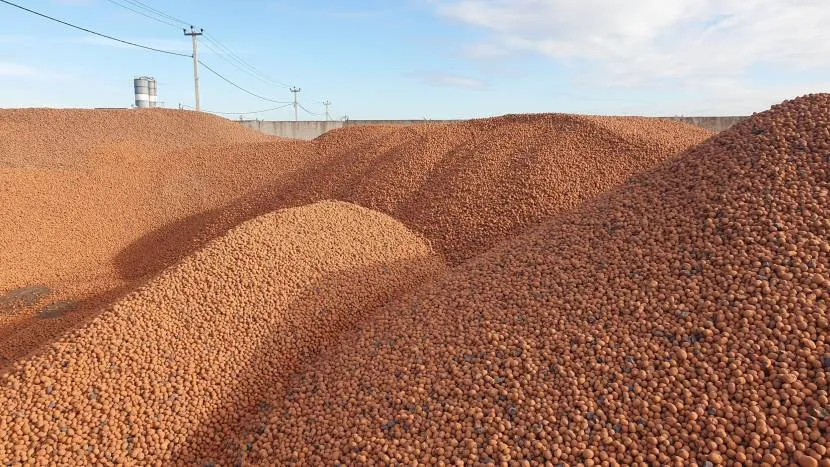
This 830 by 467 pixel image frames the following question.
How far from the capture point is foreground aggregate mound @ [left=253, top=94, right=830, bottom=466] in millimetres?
2076

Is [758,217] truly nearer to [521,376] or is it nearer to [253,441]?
[521,376]

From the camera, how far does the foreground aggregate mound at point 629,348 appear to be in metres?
2.08

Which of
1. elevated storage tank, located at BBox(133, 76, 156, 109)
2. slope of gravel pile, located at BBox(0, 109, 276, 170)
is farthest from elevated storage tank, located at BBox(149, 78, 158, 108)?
slope of gravel pile, located at BBox(0, 109, 276, 170)

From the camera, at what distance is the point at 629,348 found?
251cm

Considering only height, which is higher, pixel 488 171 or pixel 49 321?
pixel 488 171

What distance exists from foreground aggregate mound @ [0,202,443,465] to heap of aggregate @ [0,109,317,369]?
148cm

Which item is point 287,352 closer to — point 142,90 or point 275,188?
point 275,188

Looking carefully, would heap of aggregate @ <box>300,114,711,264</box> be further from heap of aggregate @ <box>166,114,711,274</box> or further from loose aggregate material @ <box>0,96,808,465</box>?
loose aggregate material @ <box>0,96,808,465</box>

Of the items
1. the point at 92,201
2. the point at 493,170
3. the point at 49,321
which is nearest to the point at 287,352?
the point at 49,321

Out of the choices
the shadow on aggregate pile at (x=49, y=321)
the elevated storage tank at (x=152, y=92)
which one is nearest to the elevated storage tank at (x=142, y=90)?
the elevated storage tank at (x=152, y=92)

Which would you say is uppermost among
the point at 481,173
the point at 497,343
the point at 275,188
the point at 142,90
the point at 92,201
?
the point at 142,90

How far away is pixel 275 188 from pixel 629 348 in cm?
651

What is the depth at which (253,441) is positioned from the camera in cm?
271

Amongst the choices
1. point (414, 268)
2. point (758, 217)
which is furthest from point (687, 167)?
point (414, 268)
